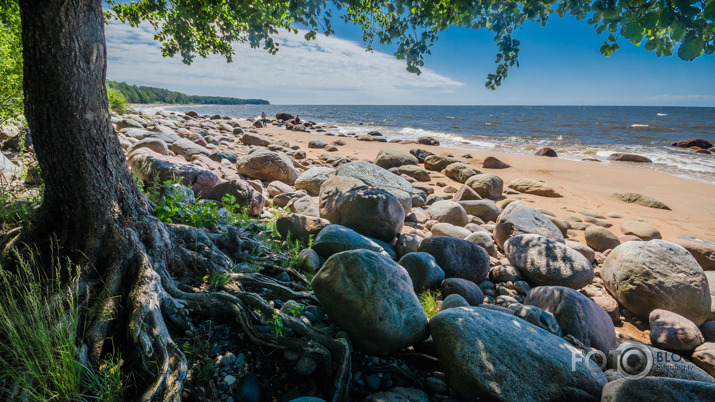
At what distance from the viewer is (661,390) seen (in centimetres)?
186

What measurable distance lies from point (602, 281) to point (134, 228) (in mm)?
6550

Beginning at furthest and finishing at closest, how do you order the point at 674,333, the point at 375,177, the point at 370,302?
the point at 375,177
the point at 674,333
the point at 370,302

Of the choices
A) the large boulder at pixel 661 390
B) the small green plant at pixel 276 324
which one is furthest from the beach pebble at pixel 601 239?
the small green plant at pixel 276 324

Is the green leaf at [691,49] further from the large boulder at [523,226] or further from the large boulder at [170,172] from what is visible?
the large boulder at [170,172]

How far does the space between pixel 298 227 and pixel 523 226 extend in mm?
4432

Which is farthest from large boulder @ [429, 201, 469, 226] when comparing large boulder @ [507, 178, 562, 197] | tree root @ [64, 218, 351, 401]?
large boulder @ [507, 178, 562, 197]

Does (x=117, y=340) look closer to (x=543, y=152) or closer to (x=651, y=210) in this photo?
(x=651, y=210)

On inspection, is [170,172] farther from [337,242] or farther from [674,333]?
[674,333]

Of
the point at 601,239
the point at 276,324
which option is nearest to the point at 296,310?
the point at 276,324

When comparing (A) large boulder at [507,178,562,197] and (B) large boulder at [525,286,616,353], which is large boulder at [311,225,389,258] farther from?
(A) large boulder at [507,178,562,197]

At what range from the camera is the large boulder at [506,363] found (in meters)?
2.22

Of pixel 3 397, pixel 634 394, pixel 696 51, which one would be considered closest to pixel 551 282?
pixel 634 394

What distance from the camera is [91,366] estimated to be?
5.91 feet

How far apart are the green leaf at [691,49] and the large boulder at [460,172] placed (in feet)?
33.4
